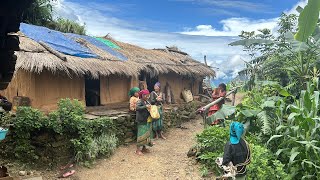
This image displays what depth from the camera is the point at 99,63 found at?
10992 mm

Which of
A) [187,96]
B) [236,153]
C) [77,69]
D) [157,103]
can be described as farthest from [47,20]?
[236,153]

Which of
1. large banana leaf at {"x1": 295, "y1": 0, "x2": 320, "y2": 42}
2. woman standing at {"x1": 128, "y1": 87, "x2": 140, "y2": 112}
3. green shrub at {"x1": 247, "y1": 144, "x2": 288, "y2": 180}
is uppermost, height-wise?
large banana leaf at {"x1": 295, "y1": 0, "x2": 320, "y2": 42}

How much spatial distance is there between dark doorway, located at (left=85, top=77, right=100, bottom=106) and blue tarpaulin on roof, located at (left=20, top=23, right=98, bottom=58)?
1.48 metres

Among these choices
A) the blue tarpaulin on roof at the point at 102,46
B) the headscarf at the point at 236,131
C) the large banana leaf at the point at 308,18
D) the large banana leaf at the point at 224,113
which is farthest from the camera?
the blue tarpaulin on roof at the point at 102,46

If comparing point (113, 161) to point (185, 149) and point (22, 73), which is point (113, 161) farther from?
point (22, 73)

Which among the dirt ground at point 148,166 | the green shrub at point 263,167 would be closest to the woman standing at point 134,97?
the dirt ground at point 148,166

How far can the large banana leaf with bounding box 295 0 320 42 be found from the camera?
23.7ft

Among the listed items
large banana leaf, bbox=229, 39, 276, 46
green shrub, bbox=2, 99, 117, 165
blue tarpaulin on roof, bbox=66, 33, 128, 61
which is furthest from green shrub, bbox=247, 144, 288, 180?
blue tarpaulin on roof, bbox=66, 33, 128, 61

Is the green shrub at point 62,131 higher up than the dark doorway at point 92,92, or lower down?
lower down

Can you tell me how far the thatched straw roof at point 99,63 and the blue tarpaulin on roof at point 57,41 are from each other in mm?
375

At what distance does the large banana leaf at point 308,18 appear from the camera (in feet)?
23.7

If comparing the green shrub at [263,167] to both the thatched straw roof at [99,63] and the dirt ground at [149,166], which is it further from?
the thatched straw roof at [99,63]

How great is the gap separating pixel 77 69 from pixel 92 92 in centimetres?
272

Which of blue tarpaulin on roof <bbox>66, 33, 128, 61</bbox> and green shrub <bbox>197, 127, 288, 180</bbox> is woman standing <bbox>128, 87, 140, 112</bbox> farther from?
blue tarpaulin on roof <bbox>66, 33, 128, 61</bbox>
